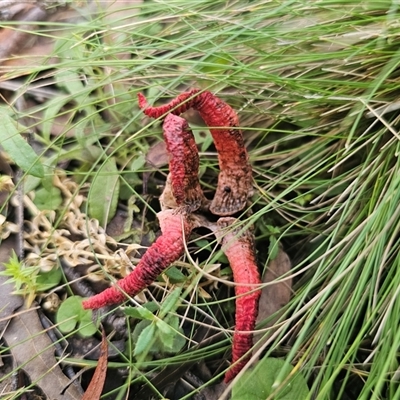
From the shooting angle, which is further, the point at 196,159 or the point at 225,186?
the point at 225,186

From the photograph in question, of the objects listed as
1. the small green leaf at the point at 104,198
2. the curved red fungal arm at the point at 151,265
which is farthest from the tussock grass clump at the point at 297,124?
the curved red fungal arm at the point at 151,265

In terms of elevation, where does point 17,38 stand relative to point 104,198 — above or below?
above

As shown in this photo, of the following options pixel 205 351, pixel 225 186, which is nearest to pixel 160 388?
pixel 205 351

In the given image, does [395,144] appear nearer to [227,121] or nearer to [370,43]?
[370,43]

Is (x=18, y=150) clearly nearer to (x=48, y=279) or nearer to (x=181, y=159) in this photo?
(x=48, y=279)

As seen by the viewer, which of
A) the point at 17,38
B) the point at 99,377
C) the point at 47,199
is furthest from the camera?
the point at 17,38

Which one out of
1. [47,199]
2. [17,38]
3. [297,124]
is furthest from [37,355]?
[17,38]
